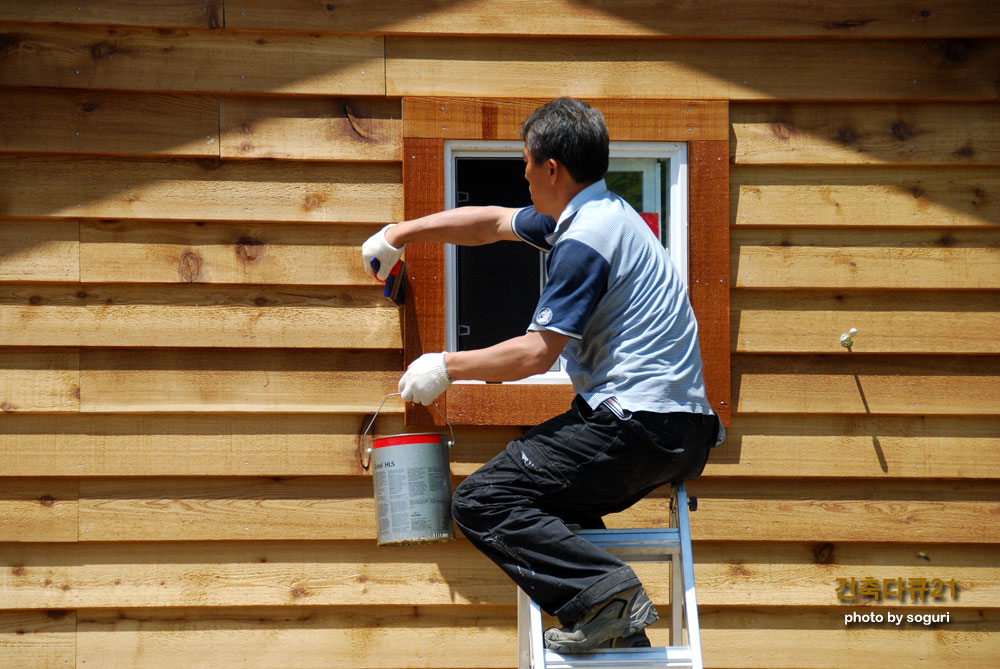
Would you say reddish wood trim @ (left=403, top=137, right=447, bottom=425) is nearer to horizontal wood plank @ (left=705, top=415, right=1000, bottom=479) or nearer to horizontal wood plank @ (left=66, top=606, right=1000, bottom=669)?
horizontal wood plank @ (left=66, top=606, right=1000, bottom=669)

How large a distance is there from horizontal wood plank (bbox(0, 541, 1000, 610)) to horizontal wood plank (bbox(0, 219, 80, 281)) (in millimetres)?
952

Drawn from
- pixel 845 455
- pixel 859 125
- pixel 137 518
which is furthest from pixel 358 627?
pixel 859 125

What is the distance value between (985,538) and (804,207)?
1.35 metres

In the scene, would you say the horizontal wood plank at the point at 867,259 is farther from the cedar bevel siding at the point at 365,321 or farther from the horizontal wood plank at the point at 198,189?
the horizontal wood plank at the point at 198,189

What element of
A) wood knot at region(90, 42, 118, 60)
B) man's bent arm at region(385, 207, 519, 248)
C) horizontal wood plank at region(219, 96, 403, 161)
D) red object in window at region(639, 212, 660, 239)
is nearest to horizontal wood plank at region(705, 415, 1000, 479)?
red object in window at region(639, 212, 660, 239)

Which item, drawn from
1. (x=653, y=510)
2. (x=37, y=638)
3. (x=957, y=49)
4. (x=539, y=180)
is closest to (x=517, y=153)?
(x=539, y=180)

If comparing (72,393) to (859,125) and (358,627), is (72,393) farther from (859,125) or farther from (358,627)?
(859,125)

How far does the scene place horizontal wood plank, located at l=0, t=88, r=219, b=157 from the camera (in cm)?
317

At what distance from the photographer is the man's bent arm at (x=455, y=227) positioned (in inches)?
112

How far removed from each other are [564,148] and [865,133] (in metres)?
1.48

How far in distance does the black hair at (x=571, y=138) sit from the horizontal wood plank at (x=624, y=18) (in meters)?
0.96

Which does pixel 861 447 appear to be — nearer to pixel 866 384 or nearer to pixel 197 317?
pixel 866 384

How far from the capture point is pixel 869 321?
3.28 meters

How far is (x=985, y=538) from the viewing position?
3285 millimetres
